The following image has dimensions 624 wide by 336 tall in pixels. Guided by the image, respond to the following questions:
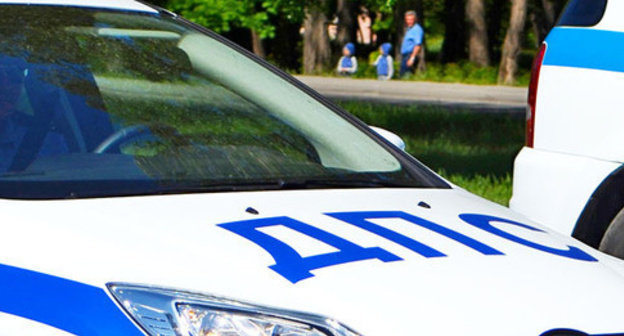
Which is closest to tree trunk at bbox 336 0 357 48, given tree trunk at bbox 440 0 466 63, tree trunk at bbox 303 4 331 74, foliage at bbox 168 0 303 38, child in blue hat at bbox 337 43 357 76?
tree trunk at bbox 303 4 331 74

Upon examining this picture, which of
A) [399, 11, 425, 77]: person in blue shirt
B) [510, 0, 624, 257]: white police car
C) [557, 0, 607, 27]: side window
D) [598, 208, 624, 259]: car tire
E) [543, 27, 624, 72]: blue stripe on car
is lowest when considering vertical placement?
[399, 11, 425, 77]: person in blue shirt

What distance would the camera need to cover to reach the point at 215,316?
91.0 inches

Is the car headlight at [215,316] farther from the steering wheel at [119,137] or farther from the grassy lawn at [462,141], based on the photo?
the grassy lawn at [462,141]

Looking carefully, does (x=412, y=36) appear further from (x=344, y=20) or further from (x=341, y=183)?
(x=341, y=183)

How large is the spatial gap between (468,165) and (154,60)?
712cm

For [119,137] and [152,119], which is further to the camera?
[152,119]

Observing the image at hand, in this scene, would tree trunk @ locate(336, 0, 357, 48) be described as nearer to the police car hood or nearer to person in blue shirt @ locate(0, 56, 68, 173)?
person in blue shirt @ locate(0, 56, 68, 173)

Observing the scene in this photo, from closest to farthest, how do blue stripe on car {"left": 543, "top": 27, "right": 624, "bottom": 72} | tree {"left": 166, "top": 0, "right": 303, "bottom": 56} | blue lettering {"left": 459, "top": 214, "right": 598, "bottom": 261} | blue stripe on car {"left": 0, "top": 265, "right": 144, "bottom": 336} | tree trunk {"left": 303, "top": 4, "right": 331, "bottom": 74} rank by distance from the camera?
1. blue stripe on car {"left": 0, "top": 265, "right": 144, "bottom": 336}
2. blue lettering {"left": 459, "top": 214, "right": 598, "bottom": 261}
3. blue stripe on car {"left": 543, "top": 27, "right": 624, "bottom": 72}
4. tree {"left": 166, "top": 0, "right": 303, "bottom": 56}
5. tree trunk {"left": 303, "top": 4, "right": 331, "bottom": 74}

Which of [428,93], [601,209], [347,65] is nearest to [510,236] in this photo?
[601,209]

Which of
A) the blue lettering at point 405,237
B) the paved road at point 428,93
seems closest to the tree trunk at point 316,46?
the paved road at point 428,93

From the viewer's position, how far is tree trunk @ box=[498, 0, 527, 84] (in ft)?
90.0

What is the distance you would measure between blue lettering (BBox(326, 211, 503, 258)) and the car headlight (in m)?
0.38

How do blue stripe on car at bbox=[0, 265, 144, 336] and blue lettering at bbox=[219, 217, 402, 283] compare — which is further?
blue lettering at bbox=[219, 217, 402, 283]

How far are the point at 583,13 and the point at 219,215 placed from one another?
2.29 meters
